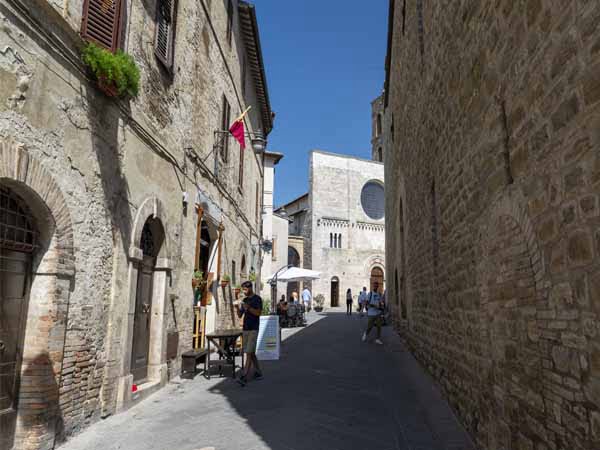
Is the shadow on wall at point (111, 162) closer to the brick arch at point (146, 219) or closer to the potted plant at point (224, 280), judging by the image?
the brick arch at point (146, 219)

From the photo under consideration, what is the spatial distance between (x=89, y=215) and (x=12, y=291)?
1121 mm

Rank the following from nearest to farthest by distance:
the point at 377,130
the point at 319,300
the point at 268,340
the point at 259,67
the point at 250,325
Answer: the point at 250,325, the point at 268,340, the point at 259,67, the point at 319,300, the point at 377,130

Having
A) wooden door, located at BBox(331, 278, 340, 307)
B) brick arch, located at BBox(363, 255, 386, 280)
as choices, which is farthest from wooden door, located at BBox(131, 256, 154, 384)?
brick arch, located at BBox(363, 255, 386, 280)

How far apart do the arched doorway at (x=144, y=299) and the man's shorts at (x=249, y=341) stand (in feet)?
5.08

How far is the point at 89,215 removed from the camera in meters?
4.69

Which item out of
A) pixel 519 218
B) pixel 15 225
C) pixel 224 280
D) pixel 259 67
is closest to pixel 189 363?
pixel 224 280

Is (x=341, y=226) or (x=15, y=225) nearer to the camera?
(x=15, y=225)

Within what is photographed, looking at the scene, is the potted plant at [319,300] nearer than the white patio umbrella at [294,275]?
No

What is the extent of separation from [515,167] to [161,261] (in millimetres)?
5289

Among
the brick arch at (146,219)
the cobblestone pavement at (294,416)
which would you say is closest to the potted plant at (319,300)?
the cobblestone pavement at (294,416)

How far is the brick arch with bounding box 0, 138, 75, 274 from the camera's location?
137 inches

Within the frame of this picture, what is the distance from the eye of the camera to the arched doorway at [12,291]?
12.1 feet

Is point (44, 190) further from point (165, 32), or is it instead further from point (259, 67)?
point (259, 67)

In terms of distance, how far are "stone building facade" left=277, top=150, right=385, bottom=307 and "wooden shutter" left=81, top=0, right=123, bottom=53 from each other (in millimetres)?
35333
